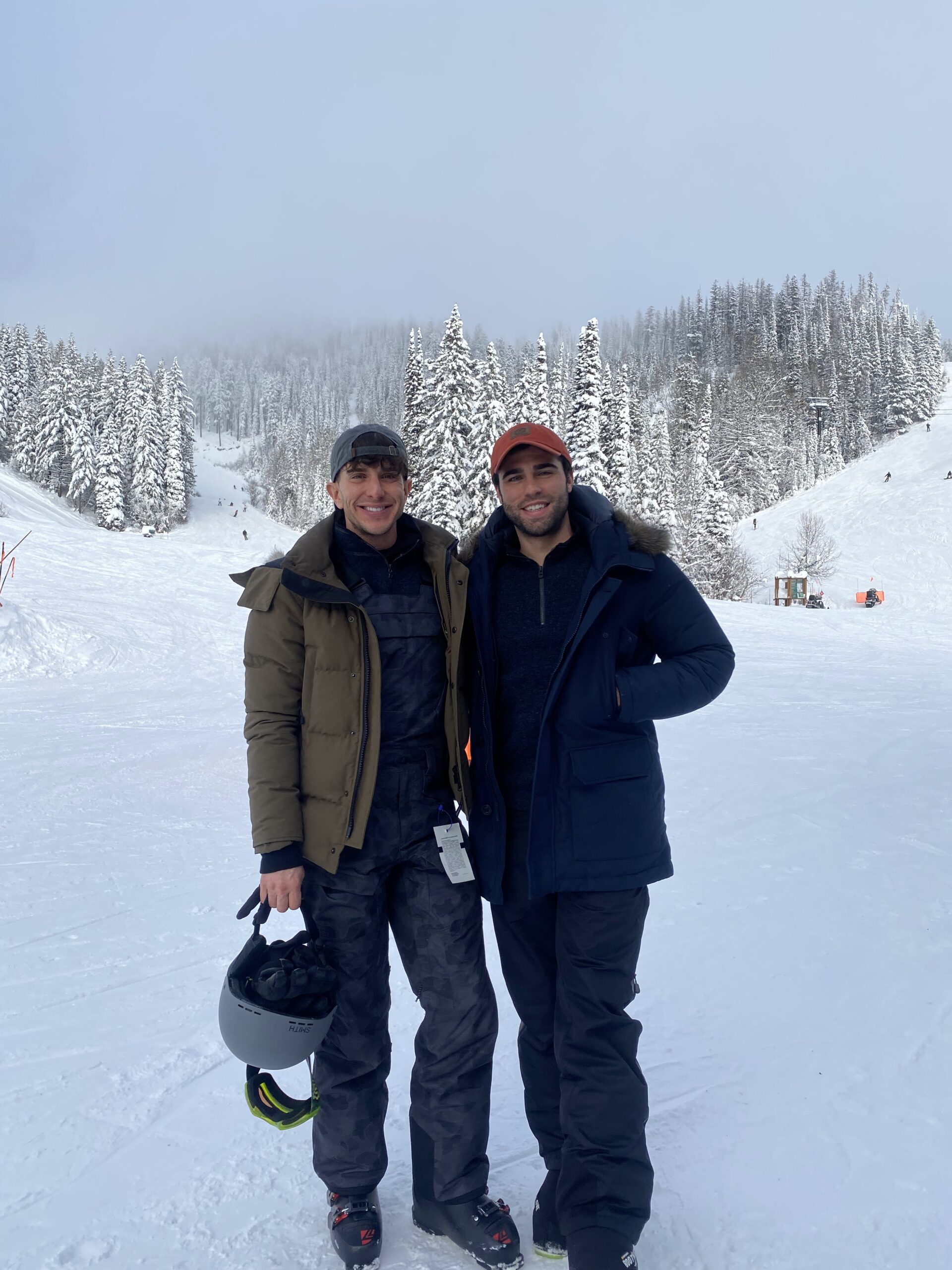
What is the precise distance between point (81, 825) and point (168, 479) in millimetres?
53157

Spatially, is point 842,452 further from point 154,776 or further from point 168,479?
point 154,776

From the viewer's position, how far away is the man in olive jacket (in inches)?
90.7

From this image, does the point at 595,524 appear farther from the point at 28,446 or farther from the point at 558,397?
the point at 28,446

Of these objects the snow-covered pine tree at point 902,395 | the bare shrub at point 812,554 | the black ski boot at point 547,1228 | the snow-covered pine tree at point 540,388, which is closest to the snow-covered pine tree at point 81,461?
the snow-covered pine tree at point 540,388

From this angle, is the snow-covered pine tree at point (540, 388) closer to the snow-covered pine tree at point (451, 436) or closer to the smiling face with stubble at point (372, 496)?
the snow-covered pine tree at point (451, 436)

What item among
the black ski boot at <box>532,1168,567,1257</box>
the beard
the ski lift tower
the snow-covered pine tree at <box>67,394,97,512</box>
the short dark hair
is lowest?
the black ski boot at <box>532,1168,567,1257</box>

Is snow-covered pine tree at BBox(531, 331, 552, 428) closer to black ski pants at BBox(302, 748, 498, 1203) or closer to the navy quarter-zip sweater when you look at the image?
the navy quarter-zip sweater

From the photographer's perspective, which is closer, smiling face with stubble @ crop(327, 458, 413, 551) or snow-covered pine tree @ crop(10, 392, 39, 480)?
smiling face with stubble @ crop(327, 458, 413, 551)

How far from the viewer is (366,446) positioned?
2424 millimetres

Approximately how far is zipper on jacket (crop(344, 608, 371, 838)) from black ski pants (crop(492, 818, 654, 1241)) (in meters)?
0.49

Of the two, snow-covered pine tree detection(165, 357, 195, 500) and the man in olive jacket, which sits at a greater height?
snow-covered pine tree detection(165, 357, 195, 500)

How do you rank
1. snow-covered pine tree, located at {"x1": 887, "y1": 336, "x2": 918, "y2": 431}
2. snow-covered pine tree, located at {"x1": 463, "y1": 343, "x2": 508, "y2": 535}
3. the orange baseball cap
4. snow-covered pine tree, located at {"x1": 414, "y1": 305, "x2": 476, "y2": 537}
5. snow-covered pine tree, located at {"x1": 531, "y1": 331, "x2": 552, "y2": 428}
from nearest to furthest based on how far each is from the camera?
the orange baseball cap → snow-covered pine tree, located at {"x1": 463, "y1": 343, "x2": 508, "y2": 535} → snow-covered pine tree, located at {"x1": 414, "y1": 305, "x2": 476, "y2": 537} → snow-covered pine tree, located at {"x1": 531, "y1": 331, "x2": 552, "y2": 428} → snow-covered pine tree, located at {"x1": 887, "y1": 336, "x2": 918, "y2": 431}

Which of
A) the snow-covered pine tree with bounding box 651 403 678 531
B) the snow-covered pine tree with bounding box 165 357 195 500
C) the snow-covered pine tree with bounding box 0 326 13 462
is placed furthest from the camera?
the snow-covered pine tree with bounding box 165 357 195 500

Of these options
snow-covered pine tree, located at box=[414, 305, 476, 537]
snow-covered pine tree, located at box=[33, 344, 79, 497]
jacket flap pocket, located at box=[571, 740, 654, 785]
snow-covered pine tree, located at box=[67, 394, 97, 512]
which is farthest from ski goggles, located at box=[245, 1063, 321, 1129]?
snow-covered pine tree, located at box=[33, 344, 79, 497]
